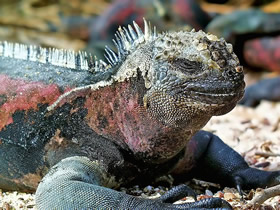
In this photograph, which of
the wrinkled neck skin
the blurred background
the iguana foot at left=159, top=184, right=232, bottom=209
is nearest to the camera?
the iguana foot at left=159, top=184, right=232, bottom=209

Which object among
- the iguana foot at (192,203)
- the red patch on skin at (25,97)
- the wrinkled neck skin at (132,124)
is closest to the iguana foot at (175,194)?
the iguana foot at (192,203)

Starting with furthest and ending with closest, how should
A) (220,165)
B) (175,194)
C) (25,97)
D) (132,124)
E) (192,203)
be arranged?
(220,165), (25,97), (132,124), (175,194), (192,203)

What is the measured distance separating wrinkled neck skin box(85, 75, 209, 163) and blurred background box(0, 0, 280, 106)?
6207mm

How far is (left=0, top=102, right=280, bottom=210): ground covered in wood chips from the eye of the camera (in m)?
4.16

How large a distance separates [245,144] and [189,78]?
2.62 meters

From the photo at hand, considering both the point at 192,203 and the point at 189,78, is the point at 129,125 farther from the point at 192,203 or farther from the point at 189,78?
the point at 192,203

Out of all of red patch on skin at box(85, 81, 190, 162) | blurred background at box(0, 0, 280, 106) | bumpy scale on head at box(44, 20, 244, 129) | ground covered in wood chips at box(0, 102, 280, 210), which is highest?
blurred background at box(0, 0, 280, 106)

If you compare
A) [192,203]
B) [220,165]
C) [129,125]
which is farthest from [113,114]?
[220,165]

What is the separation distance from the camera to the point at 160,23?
42.1ft

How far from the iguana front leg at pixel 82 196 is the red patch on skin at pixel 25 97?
65cm

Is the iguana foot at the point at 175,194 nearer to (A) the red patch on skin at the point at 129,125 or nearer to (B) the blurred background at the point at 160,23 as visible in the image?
(A) the red patch on skin at the point at 129,125

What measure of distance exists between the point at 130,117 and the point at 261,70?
31.2 feet

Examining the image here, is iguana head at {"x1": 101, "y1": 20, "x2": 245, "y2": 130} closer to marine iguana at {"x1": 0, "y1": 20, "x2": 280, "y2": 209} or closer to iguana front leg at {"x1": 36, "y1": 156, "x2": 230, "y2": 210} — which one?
marine iguana at {"x1": 0, "y1": 20, "x2": 280, "y2": 209}

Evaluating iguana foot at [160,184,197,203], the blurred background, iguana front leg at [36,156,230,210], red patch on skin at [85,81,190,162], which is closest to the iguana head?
red patch on skin at [85,81,190,162]
